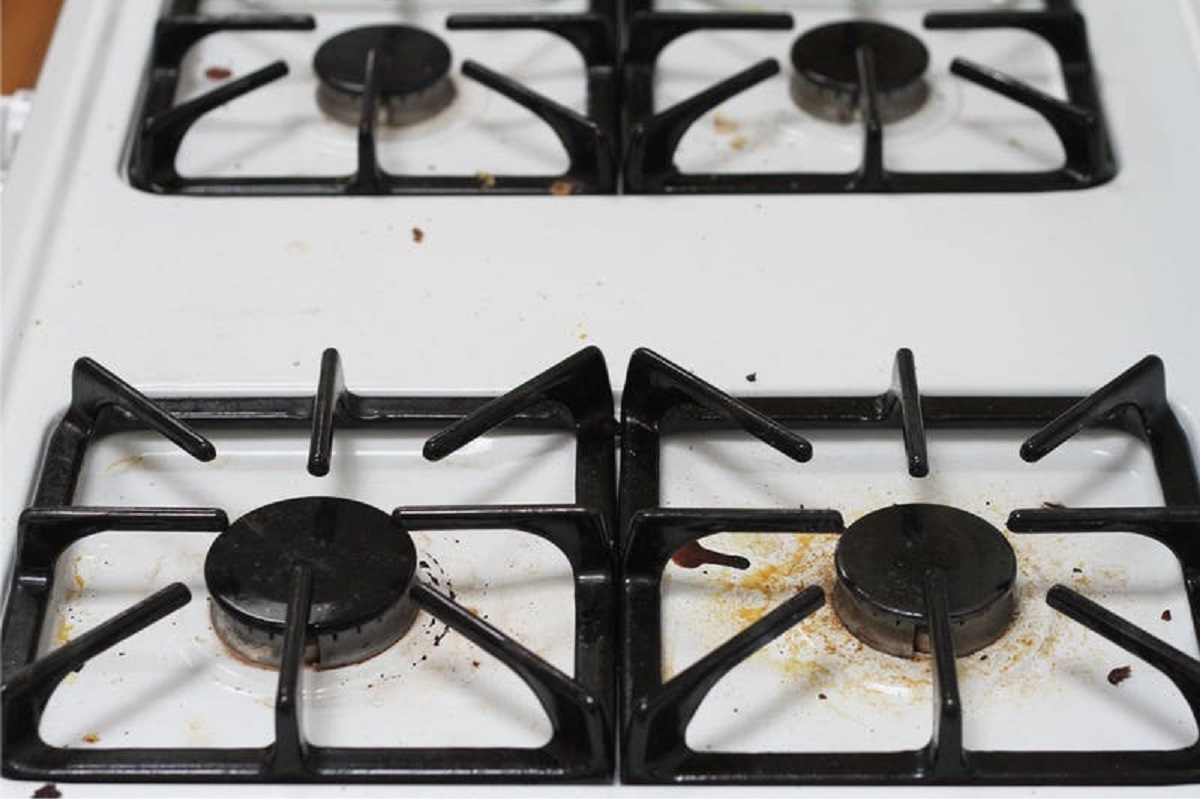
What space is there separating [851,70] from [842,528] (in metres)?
0.39

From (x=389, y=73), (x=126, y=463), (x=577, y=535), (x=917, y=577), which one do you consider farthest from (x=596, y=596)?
(x=389, y=73)

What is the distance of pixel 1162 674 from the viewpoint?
0.82 meters

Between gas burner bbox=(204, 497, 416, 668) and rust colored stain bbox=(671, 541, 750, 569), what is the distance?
125 millimetres

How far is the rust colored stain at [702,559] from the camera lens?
886 mm

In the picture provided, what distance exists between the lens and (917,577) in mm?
830

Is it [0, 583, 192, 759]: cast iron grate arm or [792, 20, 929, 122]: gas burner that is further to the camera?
[792, 20, 929, 122]: gas burner

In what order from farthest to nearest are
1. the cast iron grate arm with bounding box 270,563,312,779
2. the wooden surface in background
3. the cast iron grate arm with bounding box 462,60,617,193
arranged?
the wooden surface in background
the cast iron grate arm with bounding box 462,60,617,193
the cast iron grate arm with bounding box 270,563,312,779

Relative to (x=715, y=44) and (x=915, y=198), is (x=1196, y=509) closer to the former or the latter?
(x=915, y=198)

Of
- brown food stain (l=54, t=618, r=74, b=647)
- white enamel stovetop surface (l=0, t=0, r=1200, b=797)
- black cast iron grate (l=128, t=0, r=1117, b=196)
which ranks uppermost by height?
black cast iron grate (l=128, t=0, r=1117, b=196)

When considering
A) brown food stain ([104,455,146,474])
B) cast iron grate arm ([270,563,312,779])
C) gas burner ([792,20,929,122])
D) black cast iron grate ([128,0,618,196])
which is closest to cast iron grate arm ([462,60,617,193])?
black cast iron grate ([128,0,618,196])

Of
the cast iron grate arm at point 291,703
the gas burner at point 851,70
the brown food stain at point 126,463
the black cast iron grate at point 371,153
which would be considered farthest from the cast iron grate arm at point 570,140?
the cast iron grate arm at point 291,703

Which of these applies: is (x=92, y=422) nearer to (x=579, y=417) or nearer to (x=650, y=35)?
(x=579, y=417)

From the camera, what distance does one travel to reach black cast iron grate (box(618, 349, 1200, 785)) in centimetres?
77

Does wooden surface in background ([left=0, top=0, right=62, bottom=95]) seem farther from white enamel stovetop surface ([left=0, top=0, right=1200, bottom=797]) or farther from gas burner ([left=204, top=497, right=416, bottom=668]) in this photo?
gas burner ([left=204, top=497, right=416, bottom=668])
